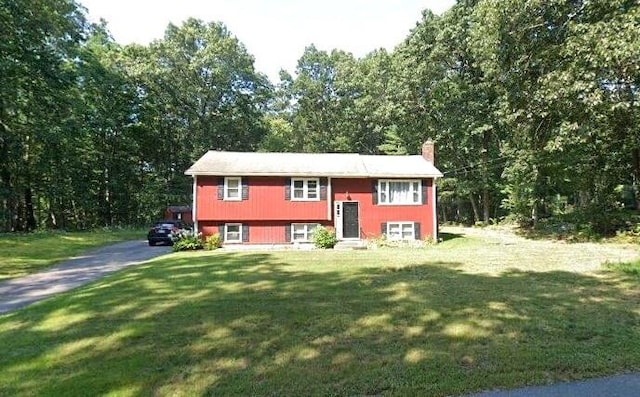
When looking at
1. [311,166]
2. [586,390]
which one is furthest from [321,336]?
[311,166]

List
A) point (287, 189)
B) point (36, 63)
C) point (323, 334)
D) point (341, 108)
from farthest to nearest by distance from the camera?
point (341, 108) → point (287, 189) → point (36, 63) → point (323, 334)

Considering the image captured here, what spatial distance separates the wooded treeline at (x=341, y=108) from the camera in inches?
715

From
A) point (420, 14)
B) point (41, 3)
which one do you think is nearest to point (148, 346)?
point (41, 3)

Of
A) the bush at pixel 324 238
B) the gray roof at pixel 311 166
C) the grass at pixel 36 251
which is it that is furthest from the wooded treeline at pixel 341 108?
the bush at pixel 324 238

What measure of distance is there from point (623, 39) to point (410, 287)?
1182 centimetres

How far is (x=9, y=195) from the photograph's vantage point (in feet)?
103

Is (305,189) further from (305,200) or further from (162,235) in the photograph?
(162,235)

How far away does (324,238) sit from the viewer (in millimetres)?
20656

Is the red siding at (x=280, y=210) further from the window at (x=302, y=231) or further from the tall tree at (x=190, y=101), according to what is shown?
the tall tree at (x=190, y=101)

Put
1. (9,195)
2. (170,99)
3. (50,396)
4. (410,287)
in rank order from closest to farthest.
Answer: (50,396) → (410,287) → (9,195) → (170,99)

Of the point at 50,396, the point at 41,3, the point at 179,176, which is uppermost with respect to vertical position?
the point at 41,3

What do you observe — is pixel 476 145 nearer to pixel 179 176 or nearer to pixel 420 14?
pixel 420 14

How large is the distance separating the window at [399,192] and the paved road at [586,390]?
18104mm

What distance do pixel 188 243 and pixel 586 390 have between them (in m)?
17.6
